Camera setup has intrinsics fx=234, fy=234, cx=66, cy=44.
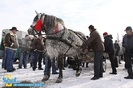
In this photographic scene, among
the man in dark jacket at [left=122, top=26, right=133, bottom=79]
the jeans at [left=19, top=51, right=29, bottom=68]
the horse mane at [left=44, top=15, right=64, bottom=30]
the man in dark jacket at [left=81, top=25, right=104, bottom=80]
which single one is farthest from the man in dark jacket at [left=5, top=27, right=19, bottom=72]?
the man in dark jacket at [left=122, top=26, right=133, bottom=79]

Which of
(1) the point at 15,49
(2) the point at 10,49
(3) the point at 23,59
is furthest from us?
(3) the point at 23,59

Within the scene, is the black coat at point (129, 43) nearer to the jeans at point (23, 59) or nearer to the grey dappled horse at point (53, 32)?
the grey dappled horse at point (53, 32)

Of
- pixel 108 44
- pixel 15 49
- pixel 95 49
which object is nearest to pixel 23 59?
pixel 15 49

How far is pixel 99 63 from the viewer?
29.9 feet

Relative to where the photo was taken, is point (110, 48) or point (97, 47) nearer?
point (97, 47)

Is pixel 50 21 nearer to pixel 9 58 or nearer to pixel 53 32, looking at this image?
pixel 53 32

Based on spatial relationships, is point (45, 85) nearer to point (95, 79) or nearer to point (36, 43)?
point (95, 79)

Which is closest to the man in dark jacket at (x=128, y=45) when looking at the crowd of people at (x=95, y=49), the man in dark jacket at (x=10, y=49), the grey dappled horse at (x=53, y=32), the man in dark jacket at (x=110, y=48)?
the crowd of people at (x=95, y=49)

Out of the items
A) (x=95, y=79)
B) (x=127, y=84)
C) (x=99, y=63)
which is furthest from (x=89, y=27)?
(x=127, y=84)

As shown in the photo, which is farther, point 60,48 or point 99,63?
point 99,63

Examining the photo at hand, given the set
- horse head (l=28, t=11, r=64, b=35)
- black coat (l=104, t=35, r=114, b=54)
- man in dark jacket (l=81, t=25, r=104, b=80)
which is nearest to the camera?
horse head (l=28, t=11, r=64, b=35)

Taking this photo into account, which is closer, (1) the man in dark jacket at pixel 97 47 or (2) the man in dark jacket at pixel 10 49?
(1) the man in dark jacket at pixel 97 47

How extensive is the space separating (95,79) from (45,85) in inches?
83.7

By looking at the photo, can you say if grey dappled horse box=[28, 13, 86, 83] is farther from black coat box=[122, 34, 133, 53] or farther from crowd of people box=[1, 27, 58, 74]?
black coat box=[122, 34, 133, 53]
